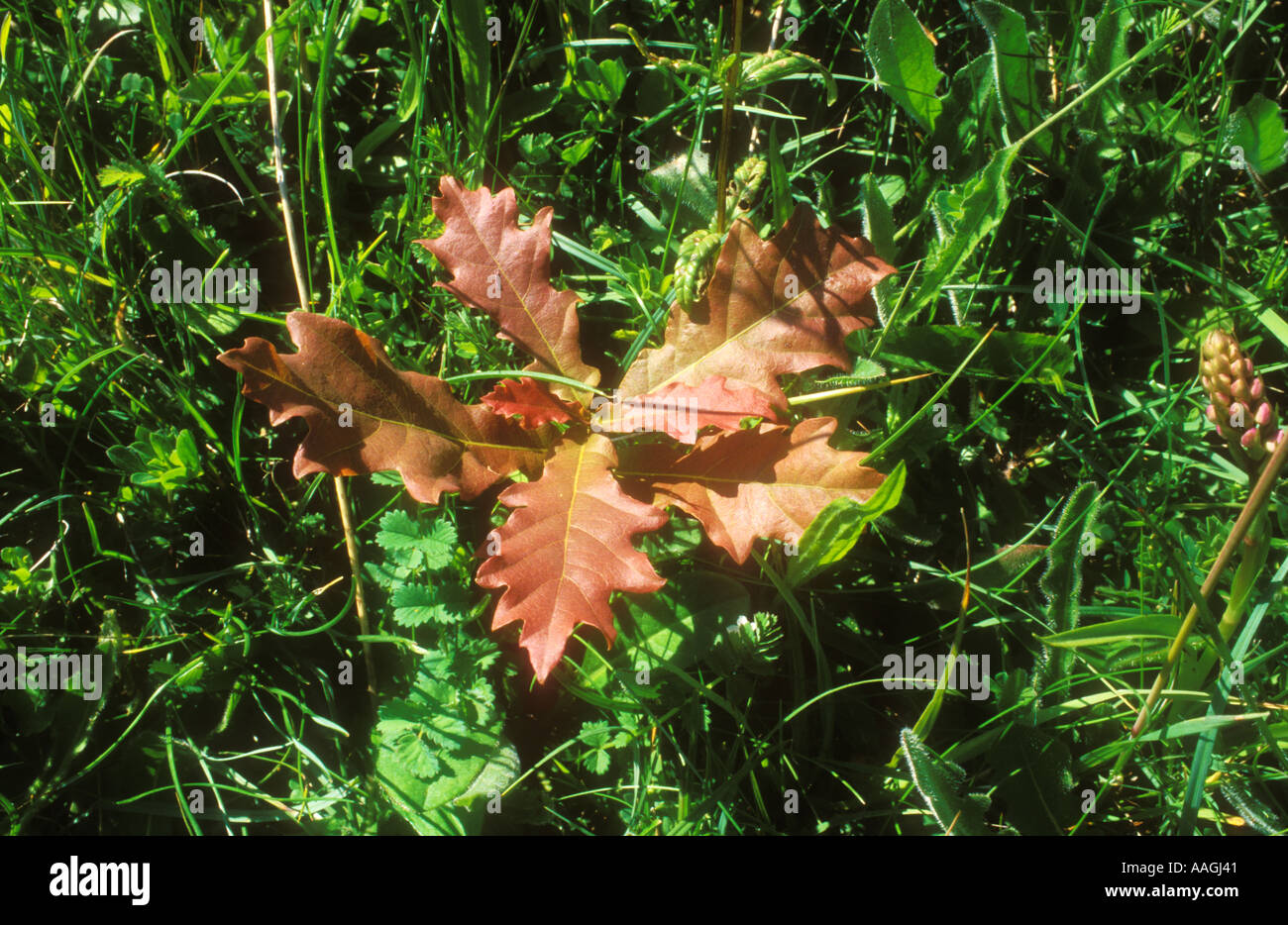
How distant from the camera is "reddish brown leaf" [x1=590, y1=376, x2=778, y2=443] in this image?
2.19m

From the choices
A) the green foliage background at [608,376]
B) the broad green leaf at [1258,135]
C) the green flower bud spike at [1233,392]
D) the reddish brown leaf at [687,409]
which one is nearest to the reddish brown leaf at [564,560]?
the reddish brown leaf at [687,409]

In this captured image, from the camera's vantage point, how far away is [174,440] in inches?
103

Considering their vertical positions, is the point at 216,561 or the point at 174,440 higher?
the point at 174,440

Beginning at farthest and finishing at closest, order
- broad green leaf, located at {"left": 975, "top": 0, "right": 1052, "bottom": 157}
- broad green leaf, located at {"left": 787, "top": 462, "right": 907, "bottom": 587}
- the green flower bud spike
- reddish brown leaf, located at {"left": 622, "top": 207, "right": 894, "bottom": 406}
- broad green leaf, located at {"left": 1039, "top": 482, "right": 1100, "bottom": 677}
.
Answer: broad green leaf, located at {"left": 975, "top": 0, "right": 1052, "bottom": 157}
broad green leaf, located at {"left": 1039, "top": 482, "right": 1100, "bottom": 677}
reddish brown leaf, located at {"left": 622, "top": 207, "right": 894, "bottom": 406}
broad green leaf, located at {"left": 787, "top": 462, "right": 907, "bottom": 587}
the green flower bud spike

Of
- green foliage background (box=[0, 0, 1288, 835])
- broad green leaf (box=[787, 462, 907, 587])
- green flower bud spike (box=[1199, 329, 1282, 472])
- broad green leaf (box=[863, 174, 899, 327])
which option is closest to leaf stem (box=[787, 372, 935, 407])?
green foliage background (box=[0, 0, 1288, 835])

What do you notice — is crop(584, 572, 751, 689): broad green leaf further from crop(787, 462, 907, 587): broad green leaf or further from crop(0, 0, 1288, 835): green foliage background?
crop(787, 462, 907, 587): broad green leaf

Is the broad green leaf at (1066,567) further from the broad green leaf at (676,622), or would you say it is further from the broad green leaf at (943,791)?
the broad green leaf at (676,622)

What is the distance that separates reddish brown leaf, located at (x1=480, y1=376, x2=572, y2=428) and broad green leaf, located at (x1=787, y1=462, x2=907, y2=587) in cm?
71

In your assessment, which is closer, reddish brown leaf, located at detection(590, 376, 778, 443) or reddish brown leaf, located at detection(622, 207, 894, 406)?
reddish brown leaf, located at detection(590, 376, 778, 443)

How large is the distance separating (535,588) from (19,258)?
193cm

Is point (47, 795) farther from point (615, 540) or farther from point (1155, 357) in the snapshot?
point (1155, 357)

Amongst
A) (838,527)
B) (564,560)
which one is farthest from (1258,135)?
(564,560)

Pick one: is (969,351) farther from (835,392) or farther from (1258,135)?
(1258,135)
